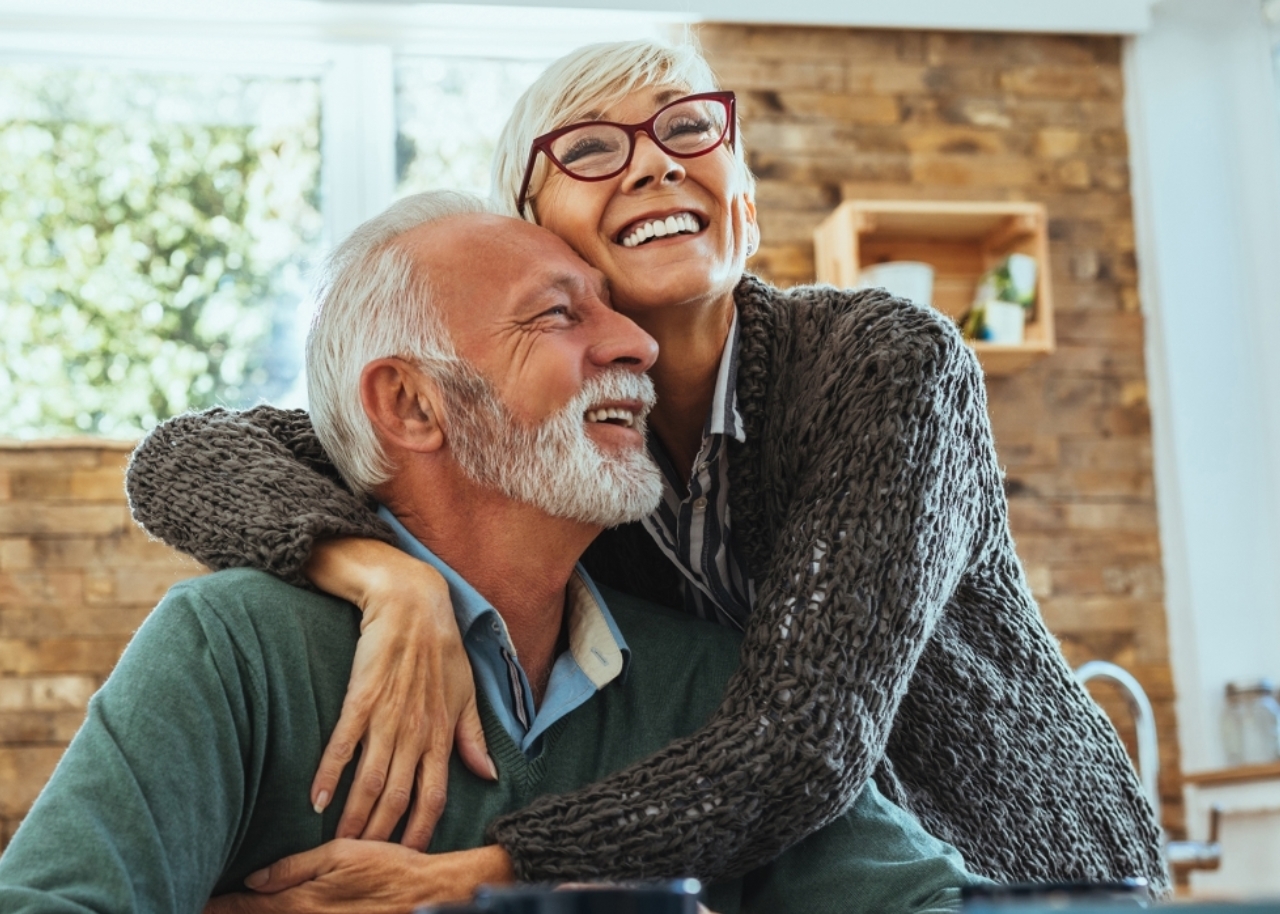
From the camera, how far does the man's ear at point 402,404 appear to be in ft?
4.70

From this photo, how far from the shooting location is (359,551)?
1.32 m

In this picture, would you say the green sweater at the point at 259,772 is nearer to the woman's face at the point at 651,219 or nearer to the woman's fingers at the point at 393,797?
the woman's fingers at the point at 393,797

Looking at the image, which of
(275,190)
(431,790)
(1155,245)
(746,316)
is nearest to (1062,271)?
(1155,245)

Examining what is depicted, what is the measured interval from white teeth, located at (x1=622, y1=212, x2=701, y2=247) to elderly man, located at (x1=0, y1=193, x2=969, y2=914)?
2.9 inches

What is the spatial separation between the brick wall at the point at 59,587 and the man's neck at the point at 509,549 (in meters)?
1.94

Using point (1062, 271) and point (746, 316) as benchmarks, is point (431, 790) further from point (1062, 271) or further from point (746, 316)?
point (1062, 271)

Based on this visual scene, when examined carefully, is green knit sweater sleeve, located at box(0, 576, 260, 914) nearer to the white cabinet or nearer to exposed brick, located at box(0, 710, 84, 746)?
exposed brick, located at box(0, 710, 84, 746)

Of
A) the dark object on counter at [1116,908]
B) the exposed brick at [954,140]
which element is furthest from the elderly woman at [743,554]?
the exposed brick at [954,140]

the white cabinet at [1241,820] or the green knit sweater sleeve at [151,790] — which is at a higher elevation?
the green knit sweater sleeve at [151,790]

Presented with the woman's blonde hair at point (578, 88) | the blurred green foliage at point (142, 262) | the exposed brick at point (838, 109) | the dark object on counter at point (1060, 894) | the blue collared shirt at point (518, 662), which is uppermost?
the exposed brick at point (838, 109)

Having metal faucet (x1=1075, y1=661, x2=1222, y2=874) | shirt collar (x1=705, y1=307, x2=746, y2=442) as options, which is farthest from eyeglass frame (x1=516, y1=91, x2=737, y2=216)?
metal faucet (x1=1075, y1=661, x2=1222, y2=874)

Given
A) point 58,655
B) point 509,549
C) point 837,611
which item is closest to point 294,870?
point 509,549

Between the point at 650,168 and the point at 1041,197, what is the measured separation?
2.57 metres

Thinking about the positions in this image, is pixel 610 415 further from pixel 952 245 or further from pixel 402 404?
pixel 952 245
